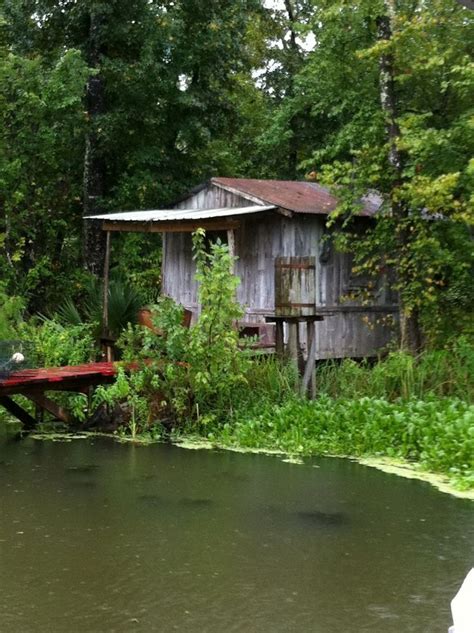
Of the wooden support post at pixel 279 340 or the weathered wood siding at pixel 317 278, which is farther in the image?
the weathered wood siding at pixel 317 278

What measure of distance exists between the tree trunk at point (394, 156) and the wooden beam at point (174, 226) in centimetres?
248

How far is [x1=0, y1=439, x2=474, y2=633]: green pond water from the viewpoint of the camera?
5.36 m

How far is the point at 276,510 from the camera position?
7.80m

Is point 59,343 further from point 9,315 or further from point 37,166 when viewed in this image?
point 37,166

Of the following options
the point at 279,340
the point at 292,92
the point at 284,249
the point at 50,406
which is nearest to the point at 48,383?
the point at 50,406

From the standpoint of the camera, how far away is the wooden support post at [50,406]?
1152cm

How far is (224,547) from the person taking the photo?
6.74 metres

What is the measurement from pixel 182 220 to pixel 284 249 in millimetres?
1862

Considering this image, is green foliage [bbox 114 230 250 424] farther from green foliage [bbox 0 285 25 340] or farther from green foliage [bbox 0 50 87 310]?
green foliage [bbox 0 50 87 310]

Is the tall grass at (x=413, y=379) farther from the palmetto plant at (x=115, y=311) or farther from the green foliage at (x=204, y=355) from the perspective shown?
the palmetto plant at (x=115, y=311)

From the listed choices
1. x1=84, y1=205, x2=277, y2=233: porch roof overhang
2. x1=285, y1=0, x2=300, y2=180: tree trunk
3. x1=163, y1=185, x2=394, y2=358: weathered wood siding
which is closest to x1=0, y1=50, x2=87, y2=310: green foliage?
x1=84, y1=205, x2=277, y2=233: porch roof overhang

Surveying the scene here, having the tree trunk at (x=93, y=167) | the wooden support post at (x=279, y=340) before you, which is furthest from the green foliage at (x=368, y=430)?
the tree trunk at (x=93, y=167)

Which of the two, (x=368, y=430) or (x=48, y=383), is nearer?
(x=368, y=430)

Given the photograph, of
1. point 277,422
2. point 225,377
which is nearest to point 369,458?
point 277,422
